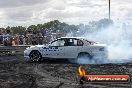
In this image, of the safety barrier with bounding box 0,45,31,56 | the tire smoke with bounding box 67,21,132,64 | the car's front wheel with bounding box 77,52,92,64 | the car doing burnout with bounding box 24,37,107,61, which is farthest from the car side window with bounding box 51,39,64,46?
the safety barrier with bounding box 0,45,31,56

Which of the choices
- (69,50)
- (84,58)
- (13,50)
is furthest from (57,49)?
(13,50)

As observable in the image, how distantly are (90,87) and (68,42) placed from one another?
8.55m

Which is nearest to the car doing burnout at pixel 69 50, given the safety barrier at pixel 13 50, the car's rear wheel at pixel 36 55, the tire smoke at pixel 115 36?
the car's rear wheel at pixel 36 55

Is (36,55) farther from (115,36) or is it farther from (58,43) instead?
(115,36)

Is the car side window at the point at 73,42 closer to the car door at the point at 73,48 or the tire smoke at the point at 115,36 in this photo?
the car door at the point at 73,48

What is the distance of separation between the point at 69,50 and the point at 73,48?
27cm

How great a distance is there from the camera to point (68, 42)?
1912 centimetres

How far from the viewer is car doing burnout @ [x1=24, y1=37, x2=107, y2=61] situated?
18.5 meters

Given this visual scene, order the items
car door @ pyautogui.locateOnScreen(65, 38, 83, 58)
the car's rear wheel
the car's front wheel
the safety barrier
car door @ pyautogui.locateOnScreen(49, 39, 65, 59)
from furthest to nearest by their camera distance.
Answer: the safety barrier < the car's rear wheel < car door @ pyautogui.locateOnScreen(49, 39, 65, 59) < car door @ pyautogui.locateOnScreen(65, 38, 83, 58) < the car's front wheel

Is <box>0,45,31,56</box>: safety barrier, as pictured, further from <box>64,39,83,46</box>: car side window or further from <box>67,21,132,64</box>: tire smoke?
<box>64,39,83,46</box>: car side window

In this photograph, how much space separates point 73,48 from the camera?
18.9m

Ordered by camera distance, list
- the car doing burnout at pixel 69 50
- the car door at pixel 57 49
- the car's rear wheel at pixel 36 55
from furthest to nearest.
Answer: the car's rear wheel at pixel 36 55 < the car door at pixel 57 49 < the car doing burnout at pixel 69 50

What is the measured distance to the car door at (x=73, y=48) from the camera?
1875 centimetres

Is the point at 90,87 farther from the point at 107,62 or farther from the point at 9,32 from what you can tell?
the point at 9,32
